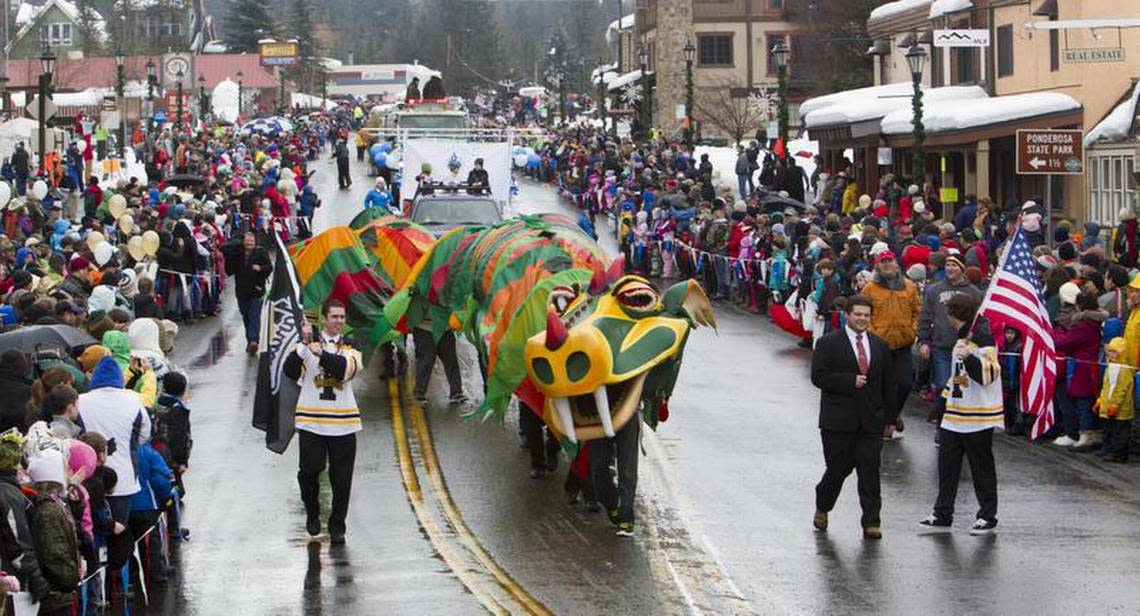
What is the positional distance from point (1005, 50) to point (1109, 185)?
26.0 ft

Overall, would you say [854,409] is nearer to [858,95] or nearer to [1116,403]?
[1116,403]

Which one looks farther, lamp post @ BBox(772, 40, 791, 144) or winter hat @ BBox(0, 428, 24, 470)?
lamp post @ BBox(772, 40, 791, 144)

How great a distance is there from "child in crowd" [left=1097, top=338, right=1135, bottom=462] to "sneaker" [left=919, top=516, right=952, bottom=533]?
3.44m

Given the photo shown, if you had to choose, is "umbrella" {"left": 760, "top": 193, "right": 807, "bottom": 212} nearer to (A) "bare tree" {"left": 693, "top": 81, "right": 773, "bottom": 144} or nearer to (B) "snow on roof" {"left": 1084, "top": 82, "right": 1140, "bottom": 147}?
(B) "snow on roof" {"left": 1084, "top": 82, "right": 1140, "bottom": 147}

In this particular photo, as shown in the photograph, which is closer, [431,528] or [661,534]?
[661,534]

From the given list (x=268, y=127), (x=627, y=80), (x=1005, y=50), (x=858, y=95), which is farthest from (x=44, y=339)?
(x=627, y=80)

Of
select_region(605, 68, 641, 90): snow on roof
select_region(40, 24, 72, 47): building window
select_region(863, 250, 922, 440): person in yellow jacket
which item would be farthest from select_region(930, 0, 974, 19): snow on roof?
select_region(40, 24, 72, 47): building window

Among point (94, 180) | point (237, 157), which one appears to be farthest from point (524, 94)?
point (94, 180)

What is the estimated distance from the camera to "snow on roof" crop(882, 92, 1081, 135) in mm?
38031

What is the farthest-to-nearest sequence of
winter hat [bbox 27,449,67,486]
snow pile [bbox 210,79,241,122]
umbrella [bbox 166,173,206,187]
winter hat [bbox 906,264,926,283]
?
snow pile [bbox 210,79,241,122] → umbrella [bbox 166,173,206,187] → winter hat [bbox 906,264,926,283] → winter hat [bbox 27,449,67,486]

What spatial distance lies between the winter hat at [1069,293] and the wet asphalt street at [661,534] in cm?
143

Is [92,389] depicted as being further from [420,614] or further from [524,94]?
[524,94]

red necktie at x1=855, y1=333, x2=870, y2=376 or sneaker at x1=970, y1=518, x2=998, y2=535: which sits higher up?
red necktie at x1=855, y1=333, x2=870, y2=376

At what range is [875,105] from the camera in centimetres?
4509
